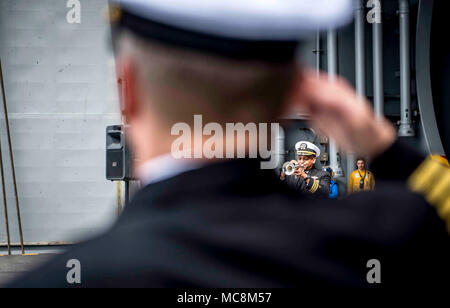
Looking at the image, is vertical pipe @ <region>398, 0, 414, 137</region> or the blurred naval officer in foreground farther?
vertical pipe @ <region>398, 0, 414, 137</region>

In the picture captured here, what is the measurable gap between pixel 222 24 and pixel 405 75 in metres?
3.41

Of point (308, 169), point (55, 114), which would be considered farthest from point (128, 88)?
point (55, 114)

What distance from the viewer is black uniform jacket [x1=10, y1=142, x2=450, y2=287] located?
45 cm

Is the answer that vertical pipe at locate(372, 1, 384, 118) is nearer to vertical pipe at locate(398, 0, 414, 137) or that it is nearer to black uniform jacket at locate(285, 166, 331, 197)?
vertical pipe at locate(398, 0, 414, 137)

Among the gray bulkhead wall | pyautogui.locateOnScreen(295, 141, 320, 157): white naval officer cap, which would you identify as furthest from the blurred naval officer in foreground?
the gray bulkhead wall

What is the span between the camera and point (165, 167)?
53 cm

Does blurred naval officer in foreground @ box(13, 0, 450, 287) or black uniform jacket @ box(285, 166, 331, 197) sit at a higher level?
blurred naval officer in foreground @ box(13, 0, 450, 287)

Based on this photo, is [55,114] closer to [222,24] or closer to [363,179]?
[363,179]

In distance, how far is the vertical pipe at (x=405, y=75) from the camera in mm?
3666

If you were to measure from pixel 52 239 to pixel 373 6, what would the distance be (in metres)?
3.19

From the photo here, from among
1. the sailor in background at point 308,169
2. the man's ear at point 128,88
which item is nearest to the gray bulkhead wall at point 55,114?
the sailor in background at point 308,169

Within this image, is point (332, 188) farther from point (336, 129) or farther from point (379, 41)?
point (336, 129)

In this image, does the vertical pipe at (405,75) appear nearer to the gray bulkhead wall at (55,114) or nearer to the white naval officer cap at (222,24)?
the gray bulkhead wall at (55,114)

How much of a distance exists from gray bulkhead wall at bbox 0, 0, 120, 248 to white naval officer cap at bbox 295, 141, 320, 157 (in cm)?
176
